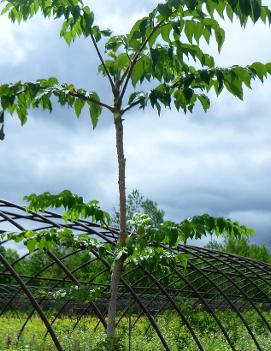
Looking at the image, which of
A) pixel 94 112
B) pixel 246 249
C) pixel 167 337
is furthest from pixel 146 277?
pixel 246 249

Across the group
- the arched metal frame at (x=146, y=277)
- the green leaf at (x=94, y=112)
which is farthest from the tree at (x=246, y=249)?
the green leaf at (x=94, y=112)

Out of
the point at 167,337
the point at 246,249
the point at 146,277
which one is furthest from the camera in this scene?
the point at 246,249

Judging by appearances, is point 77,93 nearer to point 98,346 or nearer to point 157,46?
point 157,46

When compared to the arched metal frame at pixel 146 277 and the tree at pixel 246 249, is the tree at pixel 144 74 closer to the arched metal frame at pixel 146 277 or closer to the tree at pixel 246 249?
the arched metal frame at pixel 146 277

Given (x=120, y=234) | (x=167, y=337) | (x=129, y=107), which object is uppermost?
(x=129, y=107)

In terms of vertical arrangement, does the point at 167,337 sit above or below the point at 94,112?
below

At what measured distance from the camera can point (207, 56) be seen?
19.0 feet

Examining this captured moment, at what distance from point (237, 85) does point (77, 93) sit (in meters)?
1.42

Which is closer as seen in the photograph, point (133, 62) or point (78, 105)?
point (133, 62)

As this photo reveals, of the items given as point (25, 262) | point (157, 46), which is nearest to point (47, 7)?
point (157, 46)

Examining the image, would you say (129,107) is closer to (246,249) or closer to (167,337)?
(167,337)

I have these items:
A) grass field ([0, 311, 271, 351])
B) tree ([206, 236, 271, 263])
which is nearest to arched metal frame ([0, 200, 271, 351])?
grass field ([0, 311, 271, 351])

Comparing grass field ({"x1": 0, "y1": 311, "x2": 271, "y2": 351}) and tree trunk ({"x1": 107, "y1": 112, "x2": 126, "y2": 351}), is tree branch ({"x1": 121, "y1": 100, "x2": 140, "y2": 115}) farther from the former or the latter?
grass field ({"x1": 0, "y1": 311, "x2": 271, "y2": 351})

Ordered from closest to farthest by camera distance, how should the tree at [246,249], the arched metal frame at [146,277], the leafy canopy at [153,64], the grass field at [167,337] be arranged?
the leafy canopy at [153,64], the arched metal frame at [146,277], the grass field at [167,337], the tree at [246,249]
